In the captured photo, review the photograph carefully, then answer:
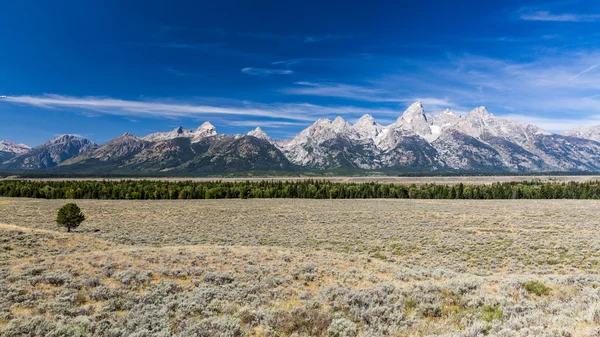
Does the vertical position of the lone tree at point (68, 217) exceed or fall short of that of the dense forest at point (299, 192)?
it exceeds it

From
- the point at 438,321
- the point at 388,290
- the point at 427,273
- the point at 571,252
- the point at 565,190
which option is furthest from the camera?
the point at 565,190

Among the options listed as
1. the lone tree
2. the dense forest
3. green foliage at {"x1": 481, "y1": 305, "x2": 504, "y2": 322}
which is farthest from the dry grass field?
the dense forest

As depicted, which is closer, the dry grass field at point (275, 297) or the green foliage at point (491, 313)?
the dry grass field at point (275, 297)

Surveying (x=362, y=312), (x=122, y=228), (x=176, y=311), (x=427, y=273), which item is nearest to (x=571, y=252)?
(x=427, y=273)

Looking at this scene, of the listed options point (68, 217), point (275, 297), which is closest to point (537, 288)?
point (275, 297)

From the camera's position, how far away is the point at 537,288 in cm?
1330

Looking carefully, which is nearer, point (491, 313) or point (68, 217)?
point (491, 313)

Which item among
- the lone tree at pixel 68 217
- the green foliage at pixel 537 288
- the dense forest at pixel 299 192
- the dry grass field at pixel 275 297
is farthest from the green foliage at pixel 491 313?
the dense forest at pixel 299 192

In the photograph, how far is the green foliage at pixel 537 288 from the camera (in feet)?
42.8

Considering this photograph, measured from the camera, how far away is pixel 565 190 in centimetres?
12169

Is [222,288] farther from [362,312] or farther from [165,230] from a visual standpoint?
[165,230]

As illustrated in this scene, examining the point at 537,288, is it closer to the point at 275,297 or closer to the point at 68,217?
the point at 275,297

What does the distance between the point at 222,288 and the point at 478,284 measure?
1132cm

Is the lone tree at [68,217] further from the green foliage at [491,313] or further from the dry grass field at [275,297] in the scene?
the green foliage at [491,313]
